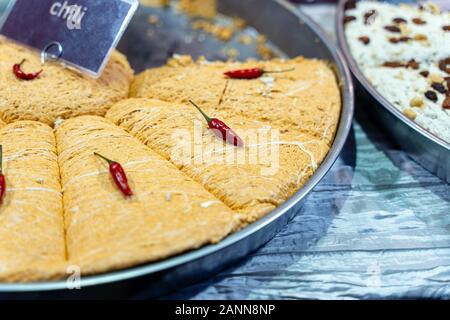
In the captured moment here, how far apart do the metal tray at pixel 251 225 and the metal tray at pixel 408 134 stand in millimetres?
187

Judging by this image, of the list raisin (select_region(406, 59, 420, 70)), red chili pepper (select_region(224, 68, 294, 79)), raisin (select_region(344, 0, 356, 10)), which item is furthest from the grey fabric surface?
raisin (select_region(344, 0, 356, 10))

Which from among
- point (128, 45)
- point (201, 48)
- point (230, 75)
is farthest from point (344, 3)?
point (128, 45)

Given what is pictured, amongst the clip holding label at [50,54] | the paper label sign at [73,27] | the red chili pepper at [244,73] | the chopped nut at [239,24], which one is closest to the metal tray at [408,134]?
the red chili pepper at [244,73]

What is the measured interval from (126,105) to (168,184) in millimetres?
966

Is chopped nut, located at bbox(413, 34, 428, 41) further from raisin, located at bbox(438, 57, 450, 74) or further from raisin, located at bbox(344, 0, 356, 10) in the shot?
raisin, located at bbox(344, 0, 356, 10)

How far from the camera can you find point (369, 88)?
3.62 metres

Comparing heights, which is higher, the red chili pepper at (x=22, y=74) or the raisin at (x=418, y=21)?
the raisin at (x=418, y=21)

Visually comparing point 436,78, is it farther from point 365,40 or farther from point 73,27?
point 73,27

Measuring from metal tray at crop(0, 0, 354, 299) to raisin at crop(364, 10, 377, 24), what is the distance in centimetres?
48

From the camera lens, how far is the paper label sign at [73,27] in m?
3.32

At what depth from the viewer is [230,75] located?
359 centimetres

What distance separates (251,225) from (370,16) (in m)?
2.76

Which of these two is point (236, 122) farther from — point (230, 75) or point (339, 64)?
point (339, 64)

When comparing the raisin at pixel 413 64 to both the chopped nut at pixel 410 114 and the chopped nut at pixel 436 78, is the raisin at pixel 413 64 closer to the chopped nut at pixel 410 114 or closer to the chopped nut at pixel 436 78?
the chopped nut at pixel 436 78
